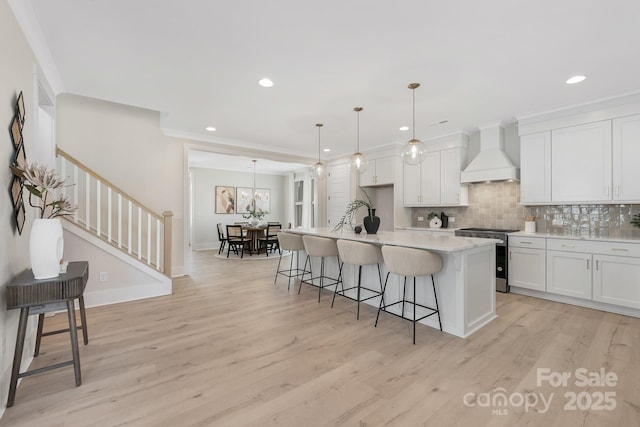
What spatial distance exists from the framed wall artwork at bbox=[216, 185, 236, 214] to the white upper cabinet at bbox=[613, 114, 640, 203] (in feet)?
29.0

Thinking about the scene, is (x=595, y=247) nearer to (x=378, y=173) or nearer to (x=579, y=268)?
(x=579, y=268)

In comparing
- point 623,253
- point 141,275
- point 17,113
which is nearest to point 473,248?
point 623,253

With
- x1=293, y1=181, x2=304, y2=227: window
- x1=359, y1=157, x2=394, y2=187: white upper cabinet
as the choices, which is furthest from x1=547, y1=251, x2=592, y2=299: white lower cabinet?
x1=293, y1=181, x2=304, y2=227: window

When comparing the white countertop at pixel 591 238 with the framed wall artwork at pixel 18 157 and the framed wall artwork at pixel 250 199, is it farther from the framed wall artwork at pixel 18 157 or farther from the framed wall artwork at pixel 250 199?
the framed wall artwork at pixel 250 199

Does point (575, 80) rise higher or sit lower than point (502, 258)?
higher

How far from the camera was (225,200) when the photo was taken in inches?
368

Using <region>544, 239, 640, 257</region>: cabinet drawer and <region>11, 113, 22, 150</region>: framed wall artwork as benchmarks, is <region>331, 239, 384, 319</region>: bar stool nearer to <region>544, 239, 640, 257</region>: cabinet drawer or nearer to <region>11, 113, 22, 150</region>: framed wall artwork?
<region>544, 239, 640, 257</region>: cabinet drawer

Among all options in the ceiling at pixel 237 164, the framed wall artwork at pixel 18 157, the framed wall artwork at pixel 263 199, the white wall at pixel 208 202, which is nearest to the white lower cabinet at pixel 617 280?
the framed wall artwork at pixel 18 157

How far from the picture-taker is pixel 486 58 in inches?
102

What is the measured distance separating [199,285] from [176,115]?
2.61 metres

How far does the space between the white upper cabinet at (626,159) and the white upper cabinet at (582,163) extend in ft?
0.20

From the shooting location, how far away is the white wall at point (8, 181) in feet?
5.77

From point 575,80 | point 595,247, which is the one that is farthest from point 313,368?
point 575,80

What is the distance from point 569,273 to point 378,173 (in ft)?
11.5
